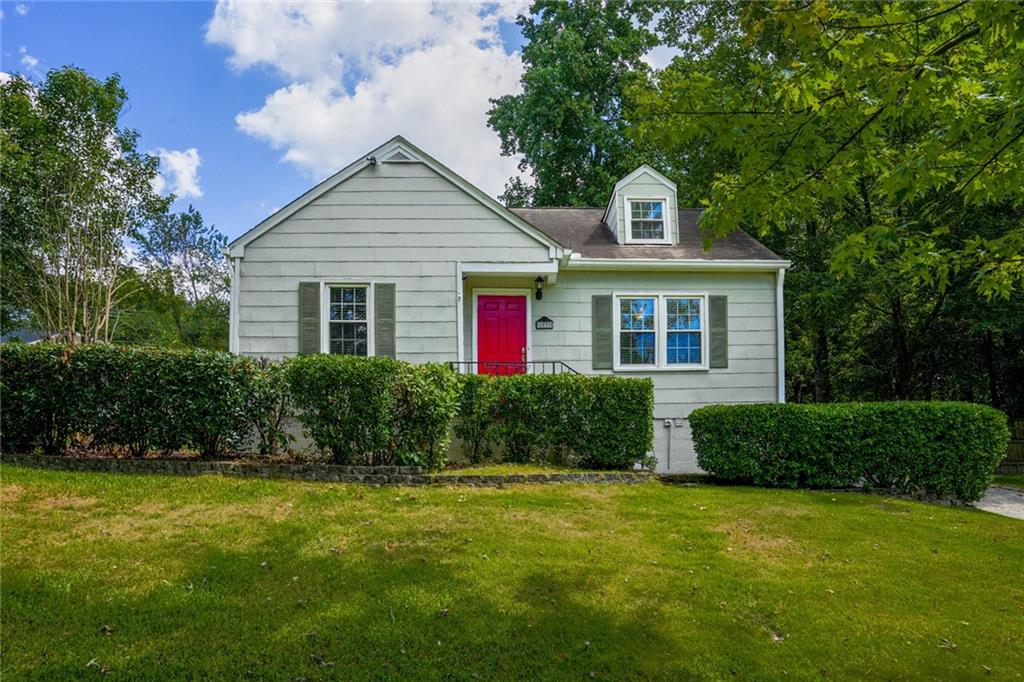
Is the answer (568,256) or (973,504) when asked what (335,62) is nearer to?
(568,256)

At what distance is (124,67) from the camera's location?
17.7m

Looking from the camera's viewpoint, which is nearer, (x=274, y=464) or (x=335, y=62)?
(x=274, y=464)

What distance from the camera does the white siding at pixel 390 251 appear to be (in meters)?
9.37

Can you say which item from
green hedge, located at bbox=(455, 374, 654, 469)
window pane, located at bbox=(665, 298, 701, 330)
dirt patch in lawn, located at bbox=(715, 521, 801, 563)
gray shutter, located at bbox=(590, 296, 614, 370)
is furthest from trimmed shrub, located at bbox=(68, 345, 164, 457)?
window pane, located at bbox=(665, 298, 701, 330)

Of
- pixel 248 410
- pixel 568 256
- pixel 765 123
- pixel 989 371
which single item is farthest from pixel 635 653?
pixel 989 371

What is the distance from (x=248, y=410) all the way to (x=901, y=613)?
686 cm

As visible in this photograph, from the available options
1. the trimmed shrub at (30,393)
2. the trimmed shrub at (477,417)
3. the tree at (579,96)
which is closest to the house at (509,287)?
the trimmed shrub at (477,417)

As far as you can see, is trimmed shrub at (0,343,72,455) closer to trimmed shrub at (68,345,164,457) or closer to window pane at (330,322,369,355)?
trimmed shrub at (68,345,164,457)

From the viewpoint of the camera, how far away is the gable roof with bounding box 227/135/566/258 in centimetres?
940

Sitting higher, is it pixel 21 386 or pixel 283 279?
pixel 283 279

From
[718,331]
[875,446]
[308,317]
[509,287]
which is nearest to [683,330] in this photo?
[718,331]

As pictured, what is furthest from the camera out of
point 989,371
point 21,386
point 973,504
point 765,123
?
point 989,371

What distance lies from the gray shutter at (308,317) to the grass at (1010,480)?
12972mm

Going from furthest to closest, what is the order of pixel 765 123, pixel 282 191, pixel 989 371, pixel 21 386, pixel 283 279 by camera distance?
pixel 282 191, pixel 989 371, pixel 283 279, pixel 21 386, pixel 765 123
